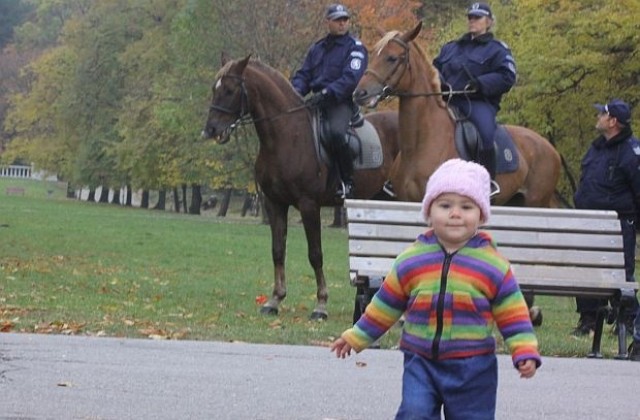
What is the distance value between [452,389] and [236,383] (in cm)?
350

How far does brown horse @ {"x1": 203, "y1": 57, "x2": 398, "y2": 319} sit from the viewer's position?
1413 centimetres

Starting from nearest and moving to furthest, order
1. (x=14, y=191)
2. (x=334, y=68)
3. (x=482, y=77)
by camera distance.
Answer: (x=482, y=77)
(x=334, y=68)
(x=14, y=191)

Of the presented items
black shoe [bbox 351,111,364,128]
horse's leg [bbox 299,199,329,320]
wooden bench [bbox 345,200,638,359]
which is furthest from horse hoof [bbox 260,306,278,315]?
wooden bench [bbox 345,200,638,359]

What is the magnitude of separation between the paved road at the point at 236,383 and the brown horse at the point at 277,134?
373cm

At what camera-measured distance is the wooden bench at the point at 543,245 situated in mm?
11195

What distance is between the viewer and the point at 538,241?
37.6 ft

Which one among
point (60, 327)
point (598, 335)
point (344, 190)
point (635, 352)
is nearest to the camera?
point (635, 352)

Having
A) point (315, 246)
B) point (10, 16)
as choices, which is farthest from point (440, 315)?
point (10, 16)

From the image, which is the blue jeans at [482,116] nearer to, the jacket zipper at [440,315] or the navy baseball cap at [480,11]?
the navy baseball cap at [480,11]

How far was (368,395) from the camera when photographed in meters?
8.49

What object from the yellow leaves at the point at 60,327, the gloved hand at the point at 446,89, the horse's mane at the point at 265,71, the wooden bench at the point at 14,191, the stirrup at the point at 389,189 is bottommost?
the yellow leaves at the point at 60,327

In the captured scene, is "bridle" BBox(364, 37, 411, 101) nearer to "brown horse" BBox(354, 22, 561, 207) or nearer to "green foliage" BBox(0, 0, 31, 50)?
"brown horse" BBox(354, 22, 561, 207)

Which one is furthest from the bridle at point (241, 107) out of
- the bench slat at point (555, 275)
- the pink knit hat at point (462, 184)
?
the pink knit hat at point (462, 184)

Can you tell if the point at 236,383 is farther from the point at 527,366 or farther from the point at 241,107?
the point at 241,107
